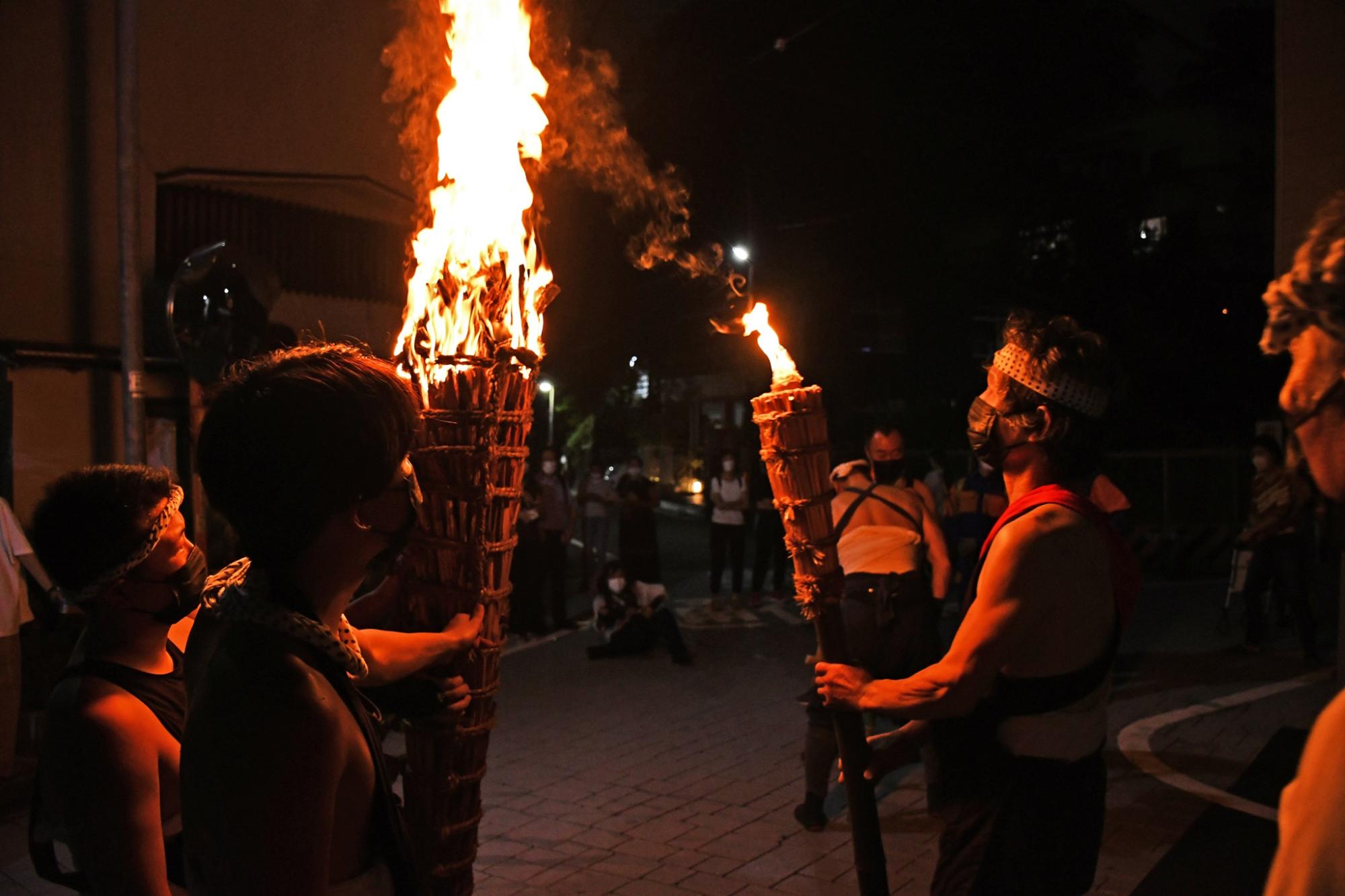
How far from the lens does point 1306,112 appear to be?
8.55 m

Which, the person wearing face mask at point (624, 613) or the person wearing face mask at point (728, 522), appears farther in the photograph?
the person wearing face mask at point (728, 522)

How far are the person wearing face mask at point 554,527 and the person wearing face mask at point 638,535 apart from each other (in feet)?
4.29

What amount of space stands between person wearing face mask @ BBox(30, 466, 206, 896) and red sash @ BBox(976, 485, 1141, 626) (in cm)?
216

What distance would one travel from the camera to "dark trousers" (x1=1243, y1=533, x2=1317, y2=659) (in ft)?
31.0

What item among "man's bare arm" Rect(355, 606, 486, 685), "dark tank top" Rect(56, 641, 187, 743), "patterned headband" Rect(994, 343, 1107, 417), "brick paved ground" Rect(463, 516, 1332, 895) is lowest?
"brick paved ground" Rect(463, 516, 1332, 895)

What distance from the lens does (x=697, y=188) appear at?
954 inches

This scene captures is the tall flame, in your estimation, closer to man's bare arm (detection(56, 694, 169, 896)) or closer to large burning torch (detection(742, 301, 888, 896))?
large burning torch (detection(742, 301, 888, 896))

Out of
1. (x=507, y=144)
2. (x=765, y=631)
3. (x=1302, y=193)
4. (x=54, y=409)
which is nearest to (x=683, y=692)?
(x=765, y=631)

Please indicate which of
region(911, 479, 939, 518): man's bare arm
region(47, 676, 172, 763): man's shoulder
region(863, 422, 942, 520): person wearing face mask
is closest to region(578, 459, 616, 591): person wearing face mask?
region(911, 479, 939, 518): man's bare arm

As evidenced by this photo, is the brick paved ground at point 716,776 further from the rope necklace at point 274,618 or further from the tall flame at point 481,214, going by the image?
the rope necklace at point 274,618

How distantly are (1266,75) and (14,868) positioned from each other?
33.6m

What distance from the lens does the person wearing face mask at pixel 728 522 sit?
14.1 m

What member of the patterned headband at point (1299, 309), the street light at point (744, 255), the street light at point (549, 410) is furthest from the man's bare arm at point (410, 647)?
the street light at point (549, 410)

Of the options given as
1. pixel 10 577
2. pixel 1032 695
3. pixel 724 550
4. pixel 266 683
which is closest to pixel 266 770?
pixel 266 683
